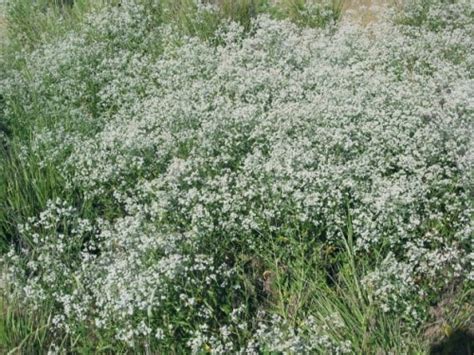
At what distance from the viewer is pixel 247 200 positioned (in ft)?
16.9

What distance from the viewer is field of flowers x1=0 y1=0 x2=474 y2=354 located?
4.30 m

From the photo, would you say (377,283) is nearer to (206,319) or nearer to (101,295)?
(206,319)

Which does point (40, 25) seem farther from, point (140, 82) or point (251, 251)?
point (251, 251)

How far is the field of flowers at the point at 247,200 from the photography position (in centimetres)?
430

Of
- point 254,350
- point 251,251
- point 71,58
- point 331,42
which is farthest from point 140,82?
point 254,350

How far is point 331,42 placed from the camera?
7.72m

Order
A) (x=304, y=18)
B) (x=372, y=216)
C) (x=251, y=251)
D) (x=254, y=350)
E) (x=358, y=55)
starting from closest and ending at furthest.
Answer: (x=254, y=350) → (x=372, y=216) → (x=251, y=251) → (x=358, y=55) → (x=304, y=18)

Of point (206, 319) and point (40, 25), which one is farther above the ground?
point (40, 25)

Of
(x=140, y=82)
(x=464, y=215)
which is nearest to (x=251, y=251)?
(x=464, y=215)

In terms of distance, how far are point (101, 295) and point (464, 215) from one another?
8.67 feet

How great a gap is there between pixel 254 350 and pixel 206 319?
38 centimetres

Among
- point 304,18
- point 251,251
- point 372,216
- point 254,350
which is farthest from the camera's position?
point 304,18

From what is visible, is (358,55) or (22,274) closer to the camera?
(22,274)

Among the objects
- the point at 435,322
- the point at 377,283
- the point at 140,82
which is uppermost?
the point at 140,82
